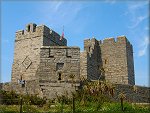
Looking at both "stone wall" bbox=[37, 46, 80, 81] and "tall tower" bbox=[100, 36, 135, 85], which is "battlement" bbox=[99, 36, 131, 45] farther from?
"stone wall" bbox=[37, 46, 80, 81]

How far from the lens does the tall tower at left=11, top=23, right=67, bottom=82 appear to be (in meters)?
31.9

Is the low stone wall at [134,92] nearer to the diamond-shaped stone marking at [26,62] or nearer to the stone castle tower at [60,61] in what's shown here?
the stone castle tower at [60,61]

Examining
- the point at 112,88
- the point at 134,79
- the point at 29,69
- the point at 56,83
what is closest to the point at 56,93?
the point at 56,83

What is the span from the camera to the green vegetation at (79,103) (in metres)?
18.5

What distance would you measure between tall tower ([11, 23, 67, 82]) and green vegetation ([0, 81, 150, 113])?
8781 mm

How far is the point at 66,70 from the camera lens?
24859 millimetres

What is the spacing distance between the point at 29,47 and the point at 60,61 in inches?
330

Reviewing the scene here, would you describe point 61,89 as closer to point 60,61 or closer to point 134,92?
point 60,61

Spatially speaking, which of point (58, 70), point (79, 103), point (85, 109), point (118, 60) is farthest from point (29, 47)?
point (85, 109)

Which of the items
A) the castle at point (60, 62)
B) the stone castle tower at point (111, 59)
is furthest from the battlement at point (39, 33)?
the stone castle tower at point (111, 59)

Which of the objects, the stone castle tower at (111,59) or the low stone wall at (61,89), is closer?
the low stone wall at (61,89)

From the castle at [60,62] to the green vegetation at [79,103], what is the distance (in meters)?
1.36

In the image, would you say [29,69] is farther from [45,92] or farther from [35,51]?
[45,92]

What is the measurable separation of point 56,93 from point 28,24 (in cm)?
1093
